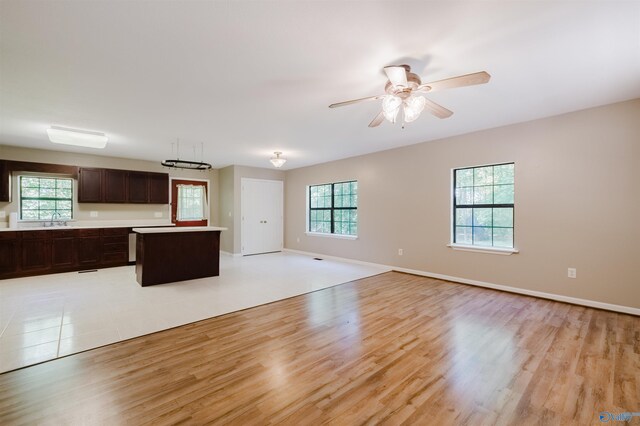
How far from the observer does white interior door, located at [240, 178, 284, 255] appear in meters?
7.27

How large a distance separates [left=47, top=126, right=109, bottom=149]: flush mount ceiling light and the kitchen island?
1493 millimetres

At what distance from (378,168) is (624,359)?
4.28m

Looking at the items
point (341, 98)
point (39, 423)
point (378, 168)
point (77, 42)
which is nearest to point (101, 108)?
point (77, 42)

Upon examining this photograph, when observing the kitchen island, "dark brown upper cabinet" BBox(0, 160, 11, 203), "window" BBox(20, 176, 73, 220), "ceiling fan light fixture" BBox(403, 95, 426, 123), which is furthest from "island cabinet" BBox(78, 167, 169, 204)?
"ceiling fan light fixture" BBox(403, 95, 426, 123)

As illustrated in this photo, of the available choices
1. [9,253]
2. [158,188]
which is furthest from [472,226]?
[9,253]

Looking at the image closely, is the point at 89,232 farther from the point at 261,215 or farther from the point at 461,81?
the point at 461,81

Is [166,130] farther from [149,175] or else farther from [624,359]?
[624,359]

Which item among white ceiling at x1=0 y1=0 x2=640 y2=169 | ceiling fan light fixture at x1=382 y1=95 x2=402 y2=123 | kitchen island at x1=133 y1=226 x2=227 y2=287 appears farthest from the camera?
kitchen island at x1=133 y1=226 x2=227 y2=287

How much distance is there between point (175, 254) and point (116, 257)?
219 centimetres

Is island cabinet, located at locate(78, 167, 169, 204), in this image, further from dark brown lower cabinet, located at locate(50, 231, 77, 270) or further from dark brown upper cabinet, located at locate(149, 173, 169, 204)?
dark brown lower cabinet, located at locate(50, 231, 77, 270)

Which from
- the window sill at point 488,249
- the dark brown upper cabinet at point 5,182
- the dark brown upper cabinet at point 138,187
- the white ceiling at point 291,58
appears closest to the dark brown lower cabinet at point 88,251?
the dark brown upper cabinet at point 138,187

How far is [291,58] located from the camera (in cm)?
227

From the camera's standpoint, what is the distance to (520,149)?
153 inches

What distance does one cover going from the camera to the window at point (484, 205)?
412cm
